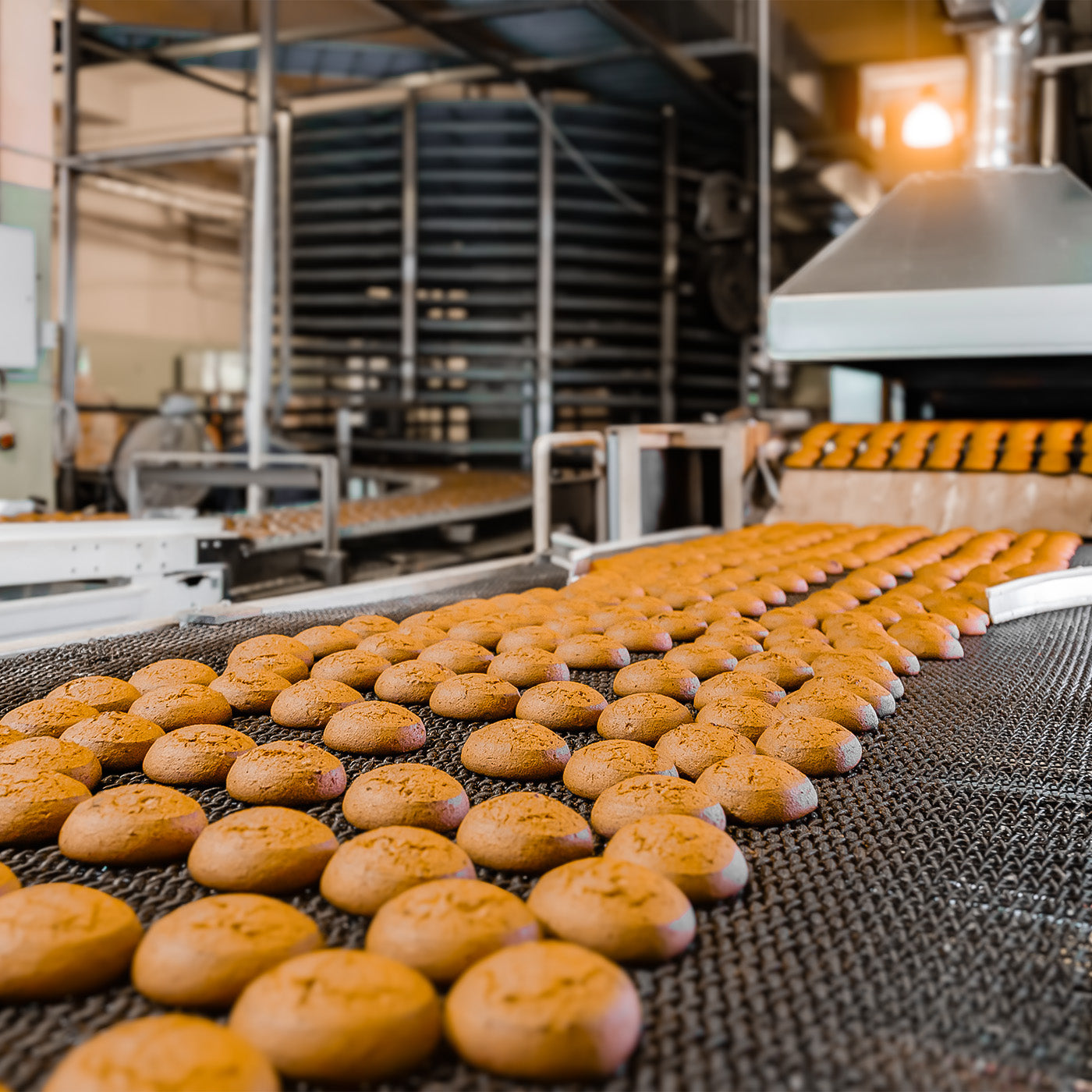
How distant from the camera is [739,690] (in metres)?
1.29

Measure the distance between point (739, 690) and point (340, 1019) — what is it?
2.59 feet

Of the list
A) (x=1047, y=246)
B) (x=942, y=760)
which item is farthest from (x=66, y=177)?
(x=942, y=760)

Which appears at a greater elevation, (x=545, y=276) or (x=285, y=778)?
(x=545, y=276)

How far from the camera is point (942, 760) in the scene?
1.13 m

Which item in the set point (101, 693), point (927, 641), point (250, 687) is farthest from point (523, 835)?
point (927, 641)

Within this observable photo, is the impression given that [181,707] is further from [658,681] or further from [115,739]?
[658,681]

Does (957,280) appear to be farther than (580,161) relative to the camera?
No

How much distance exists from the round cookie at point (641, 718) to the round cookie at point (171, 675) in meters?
0.57

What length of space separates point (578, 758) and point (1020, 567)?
1.54 meters

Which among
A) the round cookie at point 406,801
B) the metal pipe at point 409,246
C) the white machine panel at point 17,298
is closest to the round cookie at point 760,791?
the round cookie at point 406,801

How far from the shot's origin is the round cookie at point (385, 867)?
2.62 ft

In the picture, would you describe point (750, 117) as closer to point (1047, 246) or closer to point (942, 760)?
point (1047, 246)

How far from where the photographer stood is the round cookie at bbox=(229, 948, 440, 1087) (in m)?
0.60

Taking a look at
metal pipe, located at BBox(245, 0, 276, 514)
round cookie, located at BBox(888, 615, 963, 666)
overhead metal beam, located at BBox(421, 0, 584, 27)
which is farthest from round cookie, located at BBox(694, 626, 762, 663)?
overhead metal beam, located at BBox(421, 0, 584, 27)
